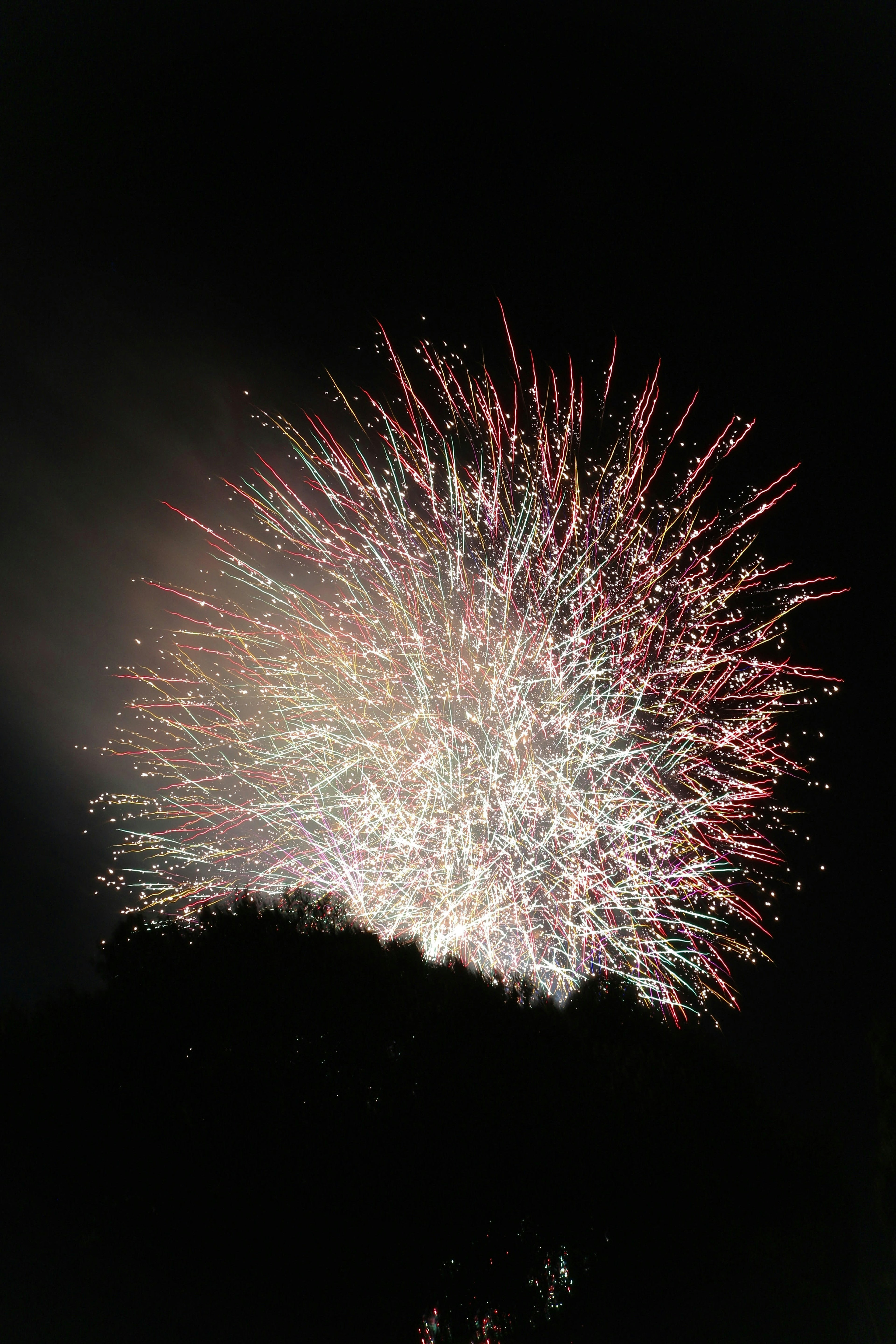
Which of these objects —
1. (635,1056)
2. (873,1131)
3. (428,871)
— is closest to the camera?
(635,1056)

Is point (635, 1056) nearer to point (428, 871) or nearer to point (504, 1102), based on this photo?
point (504, 1102)

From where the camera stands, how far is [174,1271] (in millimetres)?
6992

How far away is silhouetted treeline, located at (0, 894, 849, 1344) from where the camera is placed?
7012 millimetres

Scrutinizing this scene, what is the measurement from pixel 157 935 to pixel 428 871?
5.74 metres

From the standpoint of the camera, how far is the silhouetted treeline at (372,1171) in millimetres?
7012

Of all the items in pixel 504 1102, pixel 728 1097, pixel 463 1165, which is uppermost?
pixel 728 1097

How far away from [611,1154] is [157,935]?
537 centimetres

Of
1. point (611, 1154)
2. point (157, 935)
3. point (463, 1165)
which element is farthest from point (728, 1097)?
point (157, 935)

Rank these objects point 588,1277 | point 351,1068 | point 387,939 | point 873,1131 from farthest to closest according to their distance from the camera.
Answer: point 873,1131 → point 387,939 → point 351,1068 → point 588,1277

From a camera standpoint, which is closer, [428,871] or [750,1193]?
[750,1193]

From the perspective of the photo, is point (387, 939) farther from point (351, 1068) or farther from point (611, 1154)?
point (611, 1154)

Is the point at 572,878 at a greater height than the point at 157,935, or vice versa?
the point at 572,878

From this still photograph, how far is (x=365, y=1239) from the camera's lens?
286 inches

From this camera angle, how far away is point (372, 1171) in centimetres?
756
